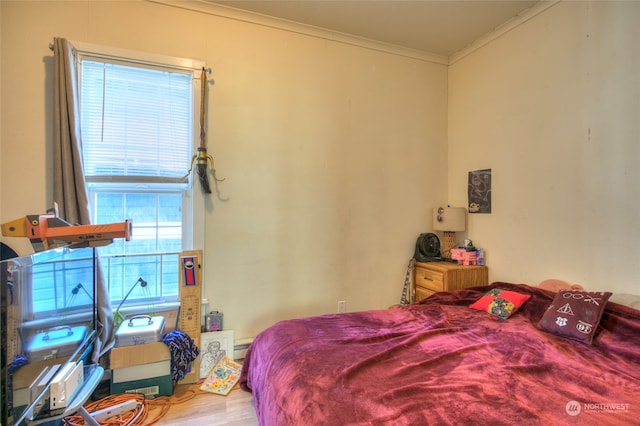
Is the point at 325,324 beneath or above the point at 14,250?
beneath

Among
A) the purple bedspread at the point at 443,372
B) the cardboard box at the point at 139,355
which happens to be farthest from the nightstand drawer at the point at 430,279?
the cardboard box at the point at 139,355

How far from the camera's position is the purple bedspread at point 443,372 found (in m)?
1.12

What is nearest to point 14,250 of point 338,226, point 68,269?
point 68,269

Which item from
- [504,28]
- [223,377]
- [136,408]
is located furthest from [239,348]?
[504,28]

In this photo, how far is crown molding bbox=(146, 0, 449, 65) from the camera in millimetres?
2342

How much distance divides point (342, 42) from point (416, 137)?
1.18 m

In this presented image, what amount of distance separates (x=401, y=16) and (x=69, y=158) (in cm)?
275

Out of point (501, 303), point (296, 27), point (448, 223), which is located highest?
point (296, 27)

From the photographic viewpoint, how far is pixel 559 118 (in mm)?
2246

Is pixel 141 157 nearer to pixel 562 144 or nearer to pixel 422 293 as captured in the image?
pixel 422 293

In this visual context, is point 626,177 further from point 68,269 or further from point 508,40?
→ point 68,269

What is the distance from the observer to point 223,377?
7.23ft

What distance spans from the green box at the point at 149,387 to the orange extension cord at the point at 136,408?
0.03 metres

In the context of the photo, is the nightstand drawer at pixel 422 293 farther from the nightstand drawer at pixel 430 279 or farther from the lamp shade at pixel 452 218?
the lamp shade at pixel 452 218
